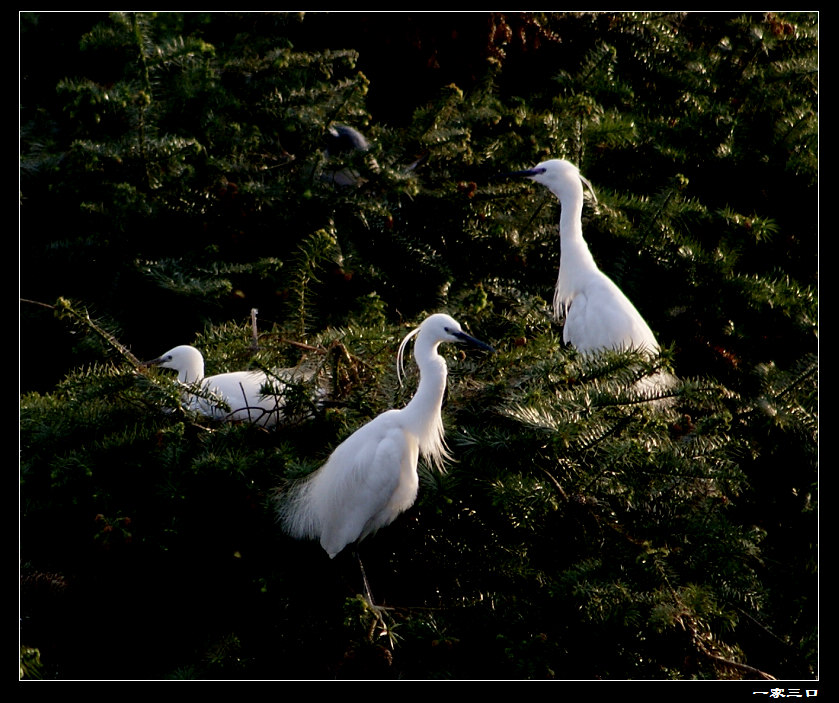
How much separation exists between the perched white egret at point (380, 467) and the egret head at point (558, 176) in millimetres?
971

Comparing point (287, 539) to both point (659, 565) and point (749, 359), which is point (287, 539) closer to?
point (659, 565)

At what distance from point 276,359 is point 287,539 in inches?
18.6

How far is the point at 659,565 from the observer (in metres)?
1.66

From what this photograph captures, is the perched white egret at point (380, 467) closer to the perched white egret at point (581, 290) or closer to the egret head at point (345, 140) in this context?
the perched white egret at point (581, 290)

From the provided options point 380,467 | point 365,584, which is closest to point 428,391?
point 380,467

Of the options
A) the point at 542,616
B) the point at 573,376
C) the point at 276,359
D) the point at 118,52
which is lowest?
the point at 542,616

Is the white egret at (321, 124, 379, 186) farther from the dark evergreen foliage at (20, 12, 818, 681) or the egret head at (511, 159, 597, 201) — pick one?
the egret head at (511, 159, 597, 201)

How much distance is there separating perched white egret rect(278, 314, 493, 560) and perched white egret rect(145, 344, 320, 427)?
0.63 ft

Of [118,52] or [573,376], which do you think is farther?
[118,52]

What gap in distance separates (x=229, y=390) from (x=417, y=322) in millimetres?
551

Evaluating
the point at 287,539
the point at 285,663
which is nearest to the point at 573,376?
the point at 287,539

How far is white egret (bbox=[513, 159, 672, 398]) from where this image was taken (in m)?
2.70

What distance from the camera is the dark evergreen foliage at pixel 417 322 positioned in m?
1.71

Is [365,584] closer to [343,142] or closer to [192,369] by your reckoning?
[192,369]
